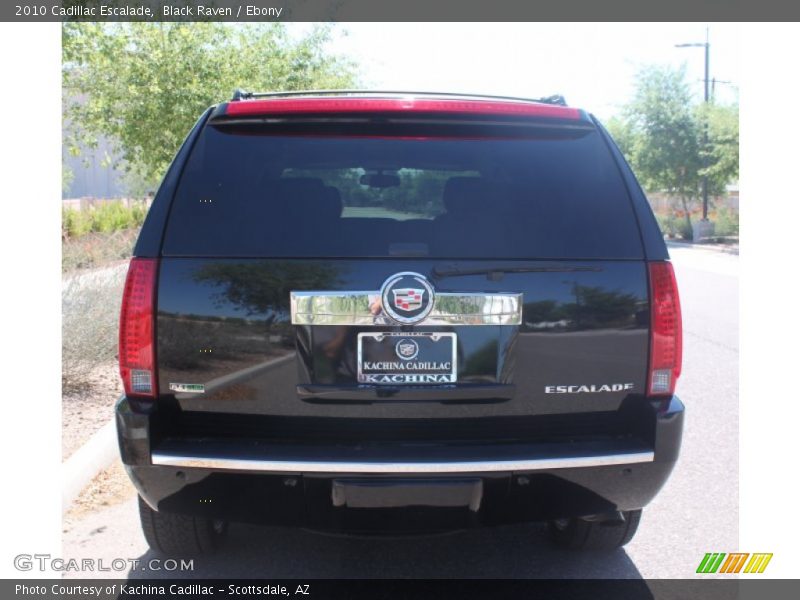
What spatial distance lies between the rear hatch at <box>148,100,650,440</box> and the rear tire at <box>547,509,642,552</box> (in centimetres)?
91

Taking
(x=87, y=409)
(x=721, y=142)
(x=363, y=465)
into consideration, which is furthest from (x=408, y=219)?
(x=721, y=142)

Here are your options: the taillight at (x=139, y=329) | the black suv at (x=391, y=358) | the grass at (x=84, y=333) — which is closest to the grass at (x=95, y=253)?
the grass at (x=84, y=333)

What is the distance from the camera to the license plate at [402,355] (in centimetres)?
297

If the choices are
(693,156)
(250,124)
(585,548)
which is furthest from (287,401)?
(693,156)

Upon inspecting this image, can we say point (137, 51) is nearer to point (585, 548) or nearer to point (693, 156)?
point (585, 548)

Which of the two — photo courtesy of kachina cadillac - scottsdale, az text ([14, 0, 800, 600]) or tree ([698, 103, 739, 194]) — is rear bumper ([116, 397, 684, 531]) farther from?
tree ([698, 103, 739, 194])

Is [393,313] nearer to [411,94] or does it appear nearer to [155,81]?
[411,94]

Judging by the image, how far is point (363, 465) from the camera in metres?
2.88

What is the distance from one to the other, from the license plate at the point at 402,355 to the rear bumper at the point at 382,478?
256 millimetres

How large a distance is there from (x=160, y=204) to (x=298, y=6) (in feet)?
36.0

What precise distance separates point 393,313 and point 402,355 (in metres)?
0.16

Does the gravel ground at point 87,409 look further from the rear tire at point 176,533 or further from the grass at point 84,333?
the rear tire at point 176,533

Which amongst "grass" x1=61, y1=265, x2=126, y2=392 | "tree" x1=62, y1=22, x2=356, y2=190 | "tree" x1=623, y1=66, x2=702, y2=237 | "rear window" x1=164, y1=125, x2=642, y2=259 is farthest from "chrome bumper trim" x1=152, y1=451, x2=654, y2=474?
"tree" x1=623, y1=66, x2=702, y2=237

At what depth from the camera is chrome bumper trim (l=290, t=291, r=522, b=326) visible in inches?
116
